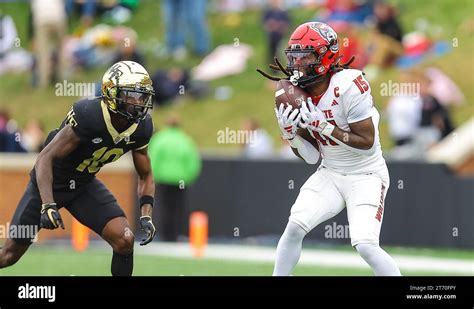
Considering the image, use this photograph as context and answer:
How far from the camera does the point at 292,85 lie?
324 inches

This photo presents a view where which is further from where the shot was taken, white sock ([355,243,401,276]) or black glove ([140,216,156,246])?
black glove ([140,216,156,246])

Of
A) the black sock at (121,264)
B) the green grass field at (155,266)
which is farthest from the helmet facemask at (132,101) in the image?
the green grass field at (155,266)

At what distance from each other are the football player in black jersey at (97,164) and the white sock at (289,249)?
93cm

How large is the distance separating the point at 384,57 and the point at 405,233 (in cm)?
373

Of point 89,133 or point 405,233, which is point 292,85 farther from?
point 405,233

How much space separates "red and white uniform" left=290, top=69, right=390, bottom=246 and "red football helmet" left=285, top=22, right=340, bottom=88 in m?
0.12

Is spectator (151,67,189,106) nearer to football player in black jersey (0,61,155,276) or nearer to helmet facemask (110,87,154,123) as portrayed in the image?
football player in black jersey (0,61,155,276)

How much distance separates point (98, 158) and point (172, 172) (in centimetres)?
635

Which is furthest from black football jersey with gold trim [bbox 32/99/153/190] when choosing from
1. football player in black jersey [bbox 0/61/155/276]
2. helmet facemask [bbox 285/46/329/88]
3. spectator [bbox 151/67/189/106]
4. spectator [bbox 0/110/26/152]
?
spectator [bbox 151/67/189/106]

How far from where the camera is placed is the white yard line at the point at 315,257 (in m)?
12.2

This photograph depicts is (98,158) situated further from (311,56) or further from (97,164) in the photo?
(311,56)

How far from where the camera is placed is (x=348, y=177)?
825 centimetres

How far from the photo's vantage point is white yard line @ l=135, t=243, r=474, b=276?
1223 cm

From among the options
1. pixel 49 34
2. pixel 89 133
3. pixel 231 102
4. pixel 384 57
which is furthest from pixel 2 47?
pixel 89 133
